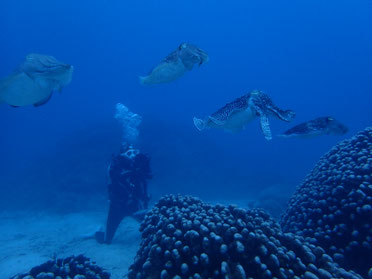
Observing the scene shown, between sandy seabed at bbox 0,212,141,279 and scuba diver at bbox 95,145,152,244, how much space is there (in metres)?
0.69

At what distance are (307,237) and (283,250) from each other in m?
1.37

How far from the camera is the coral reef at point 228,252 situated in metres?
3.83

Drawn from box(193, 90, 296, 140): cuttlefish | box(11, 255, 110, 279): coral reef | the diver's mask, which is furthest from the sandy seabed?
box(193, 90, 296, 140): cuttlefish

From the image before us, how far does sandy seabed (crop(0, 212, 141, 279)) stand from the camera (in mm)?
8281

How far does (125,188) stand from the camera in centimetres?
1096

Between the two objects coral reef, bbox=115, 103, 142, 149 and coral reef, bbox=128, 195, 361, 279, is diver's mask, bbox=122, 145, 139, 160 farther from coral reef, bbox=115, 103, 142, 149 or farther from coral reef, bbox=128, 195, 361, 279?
coral reef, bbox=115, 103, 142, 149

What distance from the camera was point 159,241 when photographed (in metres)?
4.78

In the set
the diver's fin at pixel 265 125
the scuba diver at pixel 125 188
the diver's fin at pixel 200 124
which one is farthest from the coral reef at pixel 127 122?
the diver's fin at pixel 265 125

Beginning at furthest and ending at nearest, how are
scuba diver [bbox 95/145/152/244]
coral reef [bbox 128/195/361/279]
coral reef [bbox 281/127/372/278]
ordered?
scuba diver [bbox 95/145/152/244] < coral reef [bbox 281/127/372/278] < coral reef [bbox 128/195/361/279]

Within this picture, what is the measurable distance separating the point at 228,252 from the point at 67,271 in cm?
327

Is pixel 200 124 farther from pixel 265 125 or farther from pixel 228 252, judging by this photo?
pixel 228 252

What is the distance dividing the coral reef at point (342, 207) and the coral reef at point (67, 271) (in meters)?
4.39

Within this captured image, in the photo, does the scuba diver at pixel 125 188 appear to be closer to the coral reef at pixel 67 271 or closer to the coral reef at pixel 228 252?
Answer: the coral reef at pixel 67 271

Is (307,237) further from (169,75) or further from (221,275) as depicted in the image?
(169,75)
